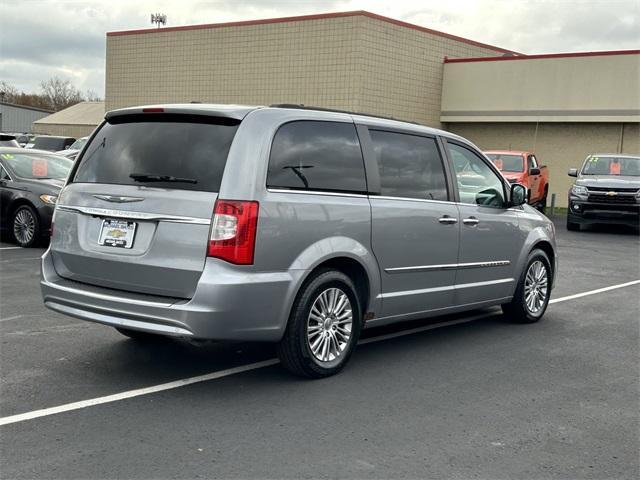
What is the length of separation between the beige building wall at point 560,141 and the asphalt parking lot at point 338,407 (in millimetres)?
21232

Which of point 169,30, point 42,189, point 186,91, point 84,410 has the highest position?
point 169,30

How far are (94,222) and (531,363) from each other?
3514 millimetres

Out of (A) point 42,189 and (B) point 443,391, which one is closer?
(B) point 443,391

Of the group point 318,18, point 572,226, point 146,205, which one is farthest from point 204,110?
point 318,18

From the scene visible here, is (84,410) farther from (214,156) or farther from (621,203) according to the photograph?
(621,203)

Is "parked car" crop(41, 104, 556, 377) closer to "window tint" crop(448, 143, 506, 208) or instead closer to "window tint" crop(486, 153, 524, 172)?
"window tint" crop(448, 143, 506, 208)

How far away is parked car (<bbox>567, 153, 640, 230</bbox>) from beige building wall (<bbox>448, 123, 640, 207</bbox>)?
7834 millimetres

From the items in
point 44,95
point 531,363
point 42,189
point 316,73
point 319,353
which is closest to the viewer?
point 319,353

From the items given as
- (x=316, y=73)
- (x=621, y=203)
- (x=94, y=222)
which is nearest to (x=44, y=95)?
(x=316, y=73)

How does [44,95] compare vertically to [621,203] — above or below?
above

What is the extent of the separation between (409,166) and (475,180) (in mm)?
1073

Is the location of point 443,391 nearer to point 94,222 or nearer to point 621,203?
point 94,222

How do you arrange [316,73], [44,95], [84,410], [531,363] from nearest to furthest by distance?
[84,410] < [531,363] < [316,73] < [44,95]

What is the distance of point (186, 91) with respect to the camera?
→ 108 feet
